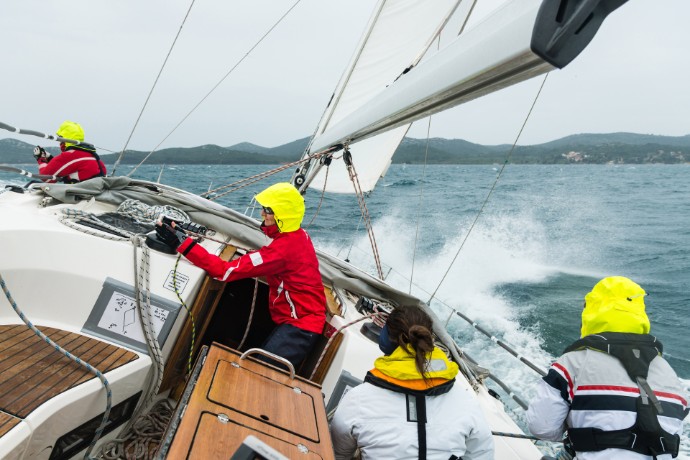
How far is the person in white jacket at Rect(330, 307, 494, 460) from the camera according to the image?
4.80 ft

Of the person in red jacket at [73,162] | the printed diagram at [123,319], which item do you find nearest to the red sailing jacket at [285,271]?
the printed diagram at [123,319]

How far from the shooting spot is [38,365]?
6.18 feet

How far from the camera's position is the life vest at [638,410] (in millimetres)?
1659

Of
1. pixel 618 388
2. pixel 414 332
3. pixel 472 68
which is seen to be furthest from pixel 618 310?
pixel 472 68

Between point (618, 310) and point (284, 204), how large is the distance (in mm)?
1570

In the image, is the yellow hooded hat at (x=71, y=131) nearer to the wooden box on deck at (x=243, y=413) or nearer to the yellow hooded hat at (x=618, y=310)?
the wooden box on deck at (x=243, y=413)

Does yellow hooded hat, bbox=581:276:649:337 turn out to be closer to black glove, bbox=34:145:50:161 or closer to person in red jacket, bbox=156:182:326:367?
person in red jacket, bbox=156:182:326:367

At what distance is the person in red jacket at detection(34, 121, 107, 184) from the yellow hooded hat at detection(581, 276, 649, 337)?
15.0 feet

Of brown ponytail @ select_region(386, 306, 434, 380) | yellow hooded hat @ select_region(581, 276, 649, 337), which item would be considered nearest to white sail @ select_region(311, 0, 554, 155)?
brown ponytail @ select_region(386, 306, 434, 380)

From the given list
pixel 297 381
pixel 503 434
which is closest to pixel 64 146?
pixel 297 381

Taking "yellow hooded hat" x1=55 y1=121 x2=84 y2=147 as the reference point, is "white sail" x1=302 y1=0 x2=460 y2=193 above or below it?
above

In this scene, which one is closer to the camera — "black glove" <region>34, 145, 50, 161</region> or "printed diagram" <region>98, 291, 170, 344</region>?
"printed diagram" <region>98, 291, 170, 344</region>

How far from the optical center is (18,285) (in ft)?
7.44

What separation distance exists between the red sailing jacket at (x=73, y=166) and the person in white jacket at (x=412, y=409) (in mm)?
4163
